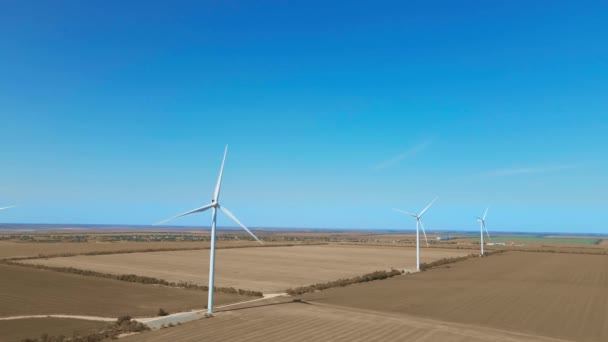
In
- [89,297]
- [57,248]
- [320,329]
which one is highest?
[320,329]

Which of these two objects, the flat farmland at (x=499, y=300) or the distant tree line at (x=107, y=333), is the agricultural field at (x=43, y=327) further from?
the flat farmland at (x=499, y=300)

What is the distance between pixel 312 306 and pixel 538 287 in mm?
22827

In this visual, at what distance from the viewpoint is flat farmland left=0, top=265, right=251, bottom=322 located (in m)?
24.9

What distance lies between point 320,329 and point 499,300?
16.4 m

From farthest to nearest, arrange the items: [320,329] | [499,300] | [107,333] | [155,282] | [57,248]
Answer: [57,248], [155,282], [499,300], [320,329], [107,333]

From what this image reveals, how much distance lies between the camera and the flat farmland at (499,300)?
22766 mm

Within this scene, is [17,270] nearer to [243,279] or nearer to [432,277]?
[243,279]

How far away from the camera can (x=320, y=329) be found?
20.2 metres

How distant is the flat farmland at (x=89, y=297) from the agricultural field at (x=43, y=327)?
2.01 metres

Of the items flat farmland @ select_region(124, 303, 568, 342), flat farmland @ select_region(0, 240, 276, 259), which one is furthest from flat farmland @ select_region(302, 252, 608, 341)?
flat farmland @ select_region(0, 240, 276, 259)

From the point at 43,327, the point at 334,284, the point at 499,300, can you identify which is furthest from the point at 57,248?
the point at 499,300

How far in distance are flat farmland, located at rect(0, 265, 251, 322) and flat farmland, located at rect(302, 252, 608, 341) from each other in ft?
28.5

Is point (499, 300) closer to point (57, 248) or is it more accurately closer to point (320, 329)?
point (320, 329)

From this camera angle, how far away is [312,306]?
26.7 m
